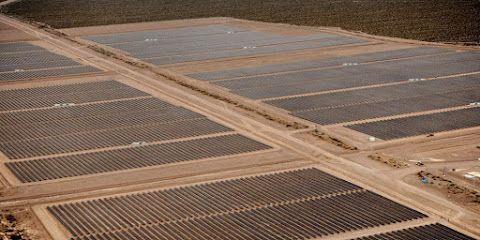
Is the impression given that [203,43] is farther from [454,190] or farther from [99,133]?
[454,190]

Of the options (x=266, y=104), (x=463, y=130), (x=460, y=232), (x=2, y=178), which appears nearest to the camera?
(x=460, y=232)

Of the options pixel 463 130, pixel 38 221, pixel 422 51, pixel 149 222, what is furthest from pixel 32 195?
pixel 422 51

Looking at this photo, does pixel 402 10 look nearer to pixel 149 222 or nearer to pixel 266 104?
pixel 266 104

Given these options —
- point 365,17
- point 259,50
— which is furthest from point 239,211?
point 365,17

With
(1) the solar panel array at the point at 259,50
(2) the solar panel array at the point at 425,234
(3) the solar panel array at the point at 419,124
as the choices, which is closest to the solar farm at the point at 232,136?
(2) the solar panel array at the point at 425,234

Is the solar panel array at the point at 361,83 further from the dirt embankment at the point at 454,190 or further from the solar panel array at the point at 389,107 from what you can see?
the dirt embankment at the point at 454,190

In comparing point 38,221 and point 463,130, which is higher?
point 463,130

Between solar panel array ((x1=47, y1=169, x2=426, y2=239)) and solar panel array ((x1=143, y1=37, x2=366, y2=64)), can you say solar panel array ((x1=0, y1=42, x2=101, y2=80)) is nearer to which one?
solar panel array ((x1=143, y1=37, x2=366, y2=64))
